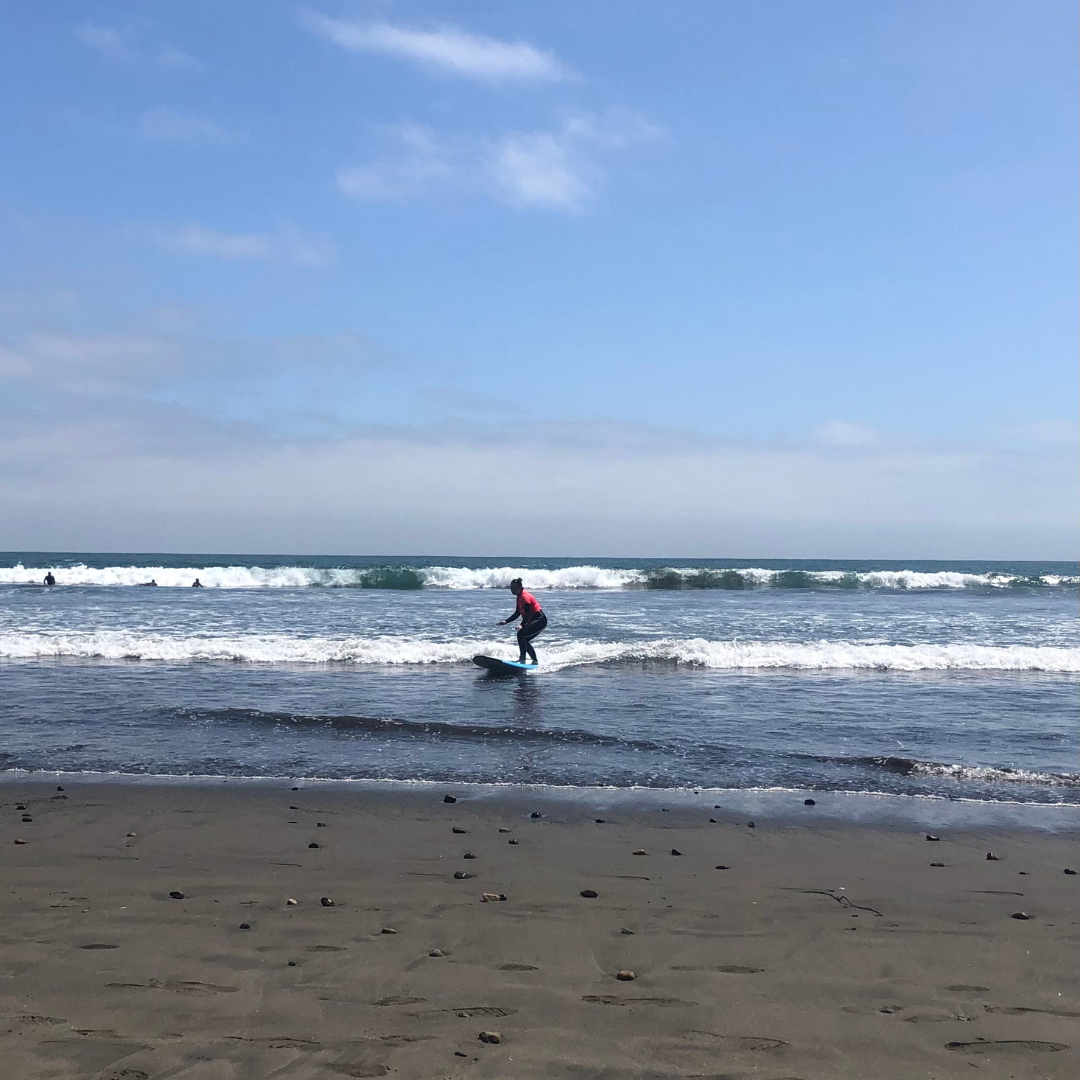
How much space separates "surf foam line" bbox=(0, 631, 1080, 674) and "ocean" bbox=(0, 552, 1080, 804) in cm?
8

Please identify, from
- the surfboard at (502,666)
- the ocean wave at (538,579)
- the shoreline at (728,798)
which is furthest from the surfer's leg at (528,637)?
the ocean wave at (538,579)

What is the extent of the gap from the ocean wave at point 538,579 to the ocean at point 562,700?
21.9 meters

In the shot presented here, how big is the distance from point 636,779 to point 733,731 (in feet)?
8.98

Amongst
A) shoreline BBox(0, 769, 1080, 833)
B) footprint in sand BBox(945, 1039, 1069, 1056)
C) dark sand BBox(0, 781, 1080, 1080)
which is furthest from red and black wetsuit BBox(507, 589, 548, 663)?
footprint in sand BBox(945, 1039, 1069, 1056)

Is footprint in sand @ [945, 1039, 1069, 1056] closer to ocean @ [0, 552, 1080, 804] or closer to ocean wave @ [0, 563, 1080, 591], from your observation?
ocean @ [0, 552, 1080, 804]

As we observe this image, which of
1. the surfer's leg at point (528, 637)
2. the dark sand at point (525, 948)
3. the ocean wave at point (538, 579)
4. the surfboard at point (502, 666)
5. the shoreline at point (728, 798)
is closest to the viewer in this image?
the dark sand at point (525, 948)

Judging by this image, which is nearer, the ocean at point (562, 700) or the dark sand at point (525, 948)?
the dark sand at point (525, 948)

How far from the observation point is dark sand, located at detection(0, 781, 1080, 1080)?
3916mm

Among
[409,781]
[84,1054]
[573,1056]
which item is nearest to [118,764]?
[409,781]

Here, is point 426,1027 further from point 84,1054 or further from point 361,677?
point 361,677

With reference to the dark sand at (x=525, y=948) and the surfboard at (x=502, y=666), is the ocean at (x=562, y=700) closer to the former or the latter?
the surfboard at (x=502, y=666)

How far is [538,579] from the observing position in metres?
52.4

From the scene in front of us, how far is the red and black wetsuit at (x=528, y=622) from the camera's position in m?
17.6

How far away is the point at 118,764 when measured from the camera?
9.21 meters
